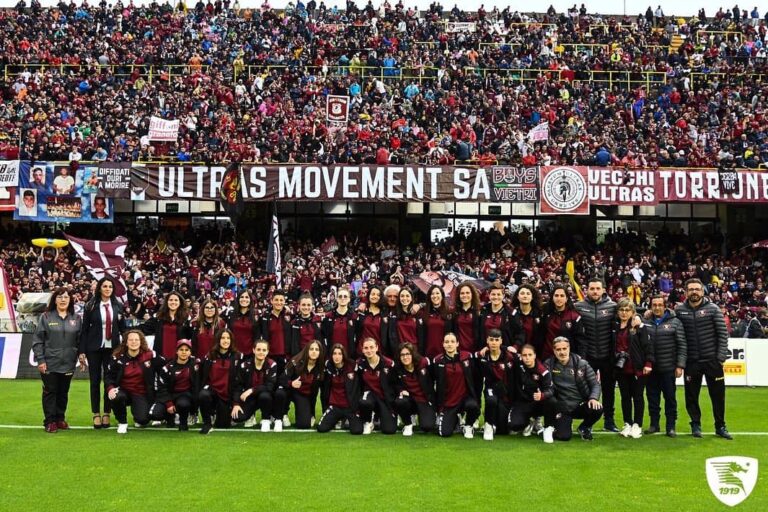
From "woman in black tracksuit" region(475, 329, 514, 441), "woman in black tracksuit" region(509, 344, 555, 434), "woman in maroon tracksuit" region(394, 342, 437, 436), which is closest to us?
"woman in black tracksuit" region(509, 344, 555, 434)

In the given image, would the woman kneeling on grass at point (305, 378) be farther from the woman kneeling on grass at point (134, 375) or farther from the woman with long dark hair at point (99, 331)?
the woman with long dark hair at point (99, 331)

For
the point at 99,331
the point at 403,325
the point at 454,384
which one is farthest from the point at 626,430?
the point at 99,331

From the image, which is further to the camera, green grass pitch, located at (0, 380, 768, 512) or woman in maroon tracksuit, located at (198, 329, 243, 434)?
woman in maroon tracksuit, located at (198, 329, 243, 434)

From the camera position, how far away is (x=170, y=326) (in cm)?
1101

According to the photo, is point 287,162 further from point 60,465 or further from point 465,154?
point 60,465

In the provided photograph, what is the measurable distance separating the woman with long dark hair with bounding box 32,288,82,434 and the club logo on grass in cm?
750

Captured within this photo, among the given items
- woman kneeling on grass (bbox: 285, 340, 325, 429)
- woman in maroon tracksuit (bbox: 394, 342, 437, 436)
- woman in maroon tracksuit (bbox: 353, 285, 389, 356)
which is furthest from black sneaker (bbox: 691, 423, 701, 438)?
woman kneeling on grass (bbox: 285, 340, 325, 429)

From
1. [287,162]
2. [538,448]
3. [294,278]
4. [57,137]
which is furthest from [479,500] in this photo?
[57,137]

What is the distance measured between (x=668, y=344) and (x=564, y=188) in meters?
16.6

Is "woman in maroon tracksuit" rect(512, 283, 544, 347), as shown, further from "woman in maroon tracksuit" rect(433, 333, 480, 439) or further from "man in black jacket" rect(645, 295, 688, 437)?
"man in black jacket" rect(645, 295, 688, 437)

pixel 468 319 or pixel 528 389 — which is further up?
pixel 468 319

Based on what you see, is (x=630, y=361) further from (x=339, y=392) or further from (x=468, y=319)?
(x=339, y=392)

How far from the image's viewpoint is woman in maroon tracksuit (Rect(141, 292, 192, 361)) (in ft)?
35.9

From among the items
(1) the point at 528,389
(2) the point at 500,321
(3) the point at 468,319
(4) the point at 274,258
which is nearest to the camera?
(1) the point at 528,389
